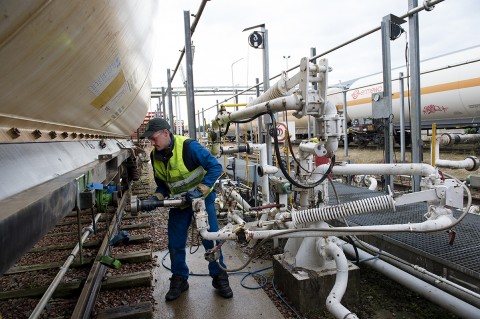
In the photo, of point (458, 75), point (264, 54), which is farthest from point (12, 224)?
point (458, 75)

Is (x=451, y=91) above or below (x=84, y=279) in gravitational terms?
above

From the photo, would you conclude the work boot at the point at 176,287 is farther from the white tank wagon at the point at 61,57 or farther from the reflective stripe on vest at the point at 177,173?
the white tank wagon at the point at 61,57

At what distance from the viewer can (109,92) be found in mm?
2725

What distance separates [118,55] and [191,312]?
84.4 inches

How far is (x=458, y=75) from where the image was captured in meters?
10.1

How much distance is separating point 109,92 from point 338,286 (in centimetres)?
227

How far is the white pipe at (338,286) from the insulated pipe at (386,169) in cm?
56

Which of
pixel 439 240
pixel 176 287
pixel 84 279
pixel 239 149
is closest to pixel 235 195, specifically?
pixel 239 149

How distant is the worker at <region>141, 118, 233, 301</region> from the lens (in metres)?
3.12

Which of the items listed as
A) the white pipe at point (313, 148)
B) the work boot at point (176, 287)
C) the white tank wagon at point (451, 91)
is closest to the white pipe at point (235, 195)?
the work boot at point (176, 287)

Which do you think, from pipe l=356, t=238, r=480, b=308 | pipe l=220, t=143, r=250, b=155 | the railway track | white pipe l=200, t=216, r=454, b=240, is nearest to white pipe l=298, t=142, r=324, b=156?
white pipe l=200, t=216, r=454, b=240

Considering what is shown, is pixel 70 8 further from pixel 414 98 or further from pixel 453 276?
pixel 414 98

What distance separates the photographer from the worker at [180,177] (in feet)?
10.2

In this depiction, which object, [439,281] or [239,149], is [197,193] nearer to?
[239,149]
